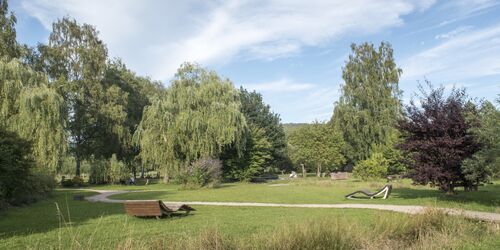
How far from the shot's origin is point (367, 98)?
45125 mm

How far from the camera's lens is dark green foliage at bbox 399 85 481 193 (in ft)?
50.5

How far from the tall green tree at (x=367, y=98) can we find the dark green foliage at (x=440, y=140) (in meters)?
27.8

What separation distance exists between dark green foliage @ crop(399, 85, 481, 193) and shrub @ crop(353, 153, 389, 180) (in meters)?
16.1

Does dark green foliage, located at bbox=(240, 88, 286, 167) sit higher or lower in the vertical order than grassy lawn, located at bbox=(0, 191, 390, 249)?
higher

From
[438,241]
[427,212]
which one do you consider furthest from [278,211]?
[438,241]

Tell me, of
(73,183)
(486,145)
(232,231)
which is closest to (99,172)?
(73,183)

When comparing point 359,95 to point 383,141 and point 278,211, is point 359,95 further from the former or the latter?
point 278,211

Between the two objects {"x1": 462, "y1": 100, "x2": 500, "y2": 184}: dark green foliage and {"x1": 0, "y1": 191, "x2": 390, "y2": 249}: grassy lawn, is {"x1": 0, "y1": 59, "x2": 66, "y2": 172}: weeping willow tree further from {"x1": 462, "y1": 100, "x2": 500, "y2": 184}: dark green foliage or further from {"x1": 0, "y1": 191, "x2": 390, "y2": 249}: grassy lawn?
{"x1": 462, "y1": 100, "x2": 500, "y2": 184}: dark green foliage

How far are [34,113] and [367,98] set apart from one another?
32.1 m

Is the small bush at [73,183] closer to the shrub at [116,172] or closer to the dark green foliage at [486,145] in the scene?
the shrub at [116,172]

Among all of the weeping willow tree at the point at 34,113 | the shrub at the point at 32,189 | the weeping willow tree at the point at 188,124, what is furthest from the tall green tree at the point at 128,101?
the shrub at the point at 32,189

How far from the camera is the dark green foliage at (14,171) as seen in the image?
13508 mm

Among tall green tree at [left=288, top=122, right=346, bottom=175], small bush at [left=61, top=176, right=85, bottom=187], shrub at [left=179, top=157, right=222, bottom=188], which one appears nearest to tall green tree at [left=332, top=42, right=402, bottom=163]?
tall green tree at [left=288, top=122, right=346, bottom=175]

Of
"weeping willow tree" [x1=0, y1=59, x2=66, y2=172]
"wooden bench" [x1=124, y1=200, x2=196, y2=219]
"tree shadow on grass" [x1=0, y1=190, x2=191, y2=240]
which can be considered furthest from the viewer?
"weeping willow tree" [x1=0, y1=59, x2=66, y2=172]
